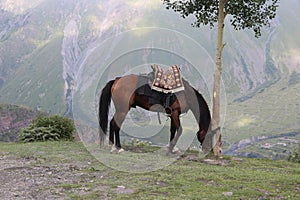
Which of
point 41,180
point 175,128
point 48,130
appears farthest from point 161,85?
point 48,130

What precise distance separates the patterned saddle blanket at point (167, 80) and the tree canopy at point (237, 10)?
3.04m

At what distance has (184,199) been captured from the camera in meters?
6.41

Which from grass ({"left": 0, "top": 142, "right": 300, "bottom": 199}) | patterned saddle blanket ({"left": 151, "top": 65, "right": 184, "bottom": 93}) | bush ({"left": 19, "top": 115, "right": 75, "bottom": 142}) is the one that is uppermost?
patterned saddle blanket ({"left": 151, "top": 65, "right": 184, "bottom": 93})

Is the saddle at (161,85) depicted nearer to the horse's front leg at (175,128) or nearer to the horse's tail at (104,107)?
the horse's front leg at (175,128)

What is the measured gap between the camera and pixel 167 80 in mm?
10523

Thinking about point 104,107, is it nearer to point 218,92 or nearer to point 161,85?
point 161,85

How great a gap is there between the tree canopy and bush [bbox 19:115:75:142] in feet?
24.7

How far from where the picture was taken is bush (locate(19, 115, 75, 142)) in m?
15.9

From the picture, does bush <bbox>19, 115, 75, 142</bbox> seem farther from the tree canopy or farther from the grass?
the tree canopy

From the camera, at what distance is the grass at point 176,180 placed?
6793 millimetres

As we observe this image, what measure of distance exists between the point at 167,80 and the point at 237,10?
149 inches

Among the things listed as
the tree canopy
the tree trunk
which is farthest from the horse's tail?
the tree canopy

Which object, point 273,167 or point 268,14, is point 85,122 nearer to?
point 273,167

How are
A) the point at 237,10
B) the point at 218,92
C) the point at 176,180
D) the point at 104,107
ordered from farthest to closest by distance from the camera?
the point at 237,10 → the point at 218,92 → the point at 104,107 → the point at 176,180
